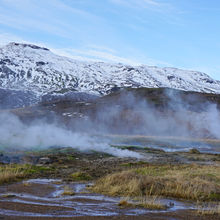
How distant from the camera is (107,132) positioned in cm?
9456

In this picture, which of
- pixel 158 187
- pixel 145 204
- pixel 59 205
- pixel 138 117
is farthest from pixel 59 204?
pixel 138 117

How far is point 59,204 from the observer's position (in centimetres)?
1452

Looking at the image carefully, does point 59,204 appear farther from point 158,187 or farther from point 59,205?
point 158,187

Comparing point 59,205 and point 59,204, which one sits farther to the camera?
point 59,204

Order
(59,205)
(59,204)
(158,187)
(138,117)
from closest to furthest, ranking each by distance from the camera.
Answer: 1. (59,205)
2. (59,204)
3. (158,187)
4. (138,117)

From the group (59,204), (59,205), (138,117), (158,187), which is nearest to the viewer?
(59,205)

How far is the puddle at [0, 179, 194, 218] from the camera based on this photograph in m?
12.9

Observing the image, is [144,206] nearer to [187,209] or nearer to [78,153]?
[187,209]

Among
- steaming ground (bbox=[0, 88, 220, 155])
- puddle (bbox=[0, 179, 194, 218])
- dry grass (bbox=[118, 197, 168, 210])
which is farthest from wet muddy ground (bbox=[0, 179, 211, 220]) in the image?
steaming ground (bbox=[0, 88, 220, 155])

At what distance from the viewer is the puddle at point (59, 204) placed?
42.4 ft

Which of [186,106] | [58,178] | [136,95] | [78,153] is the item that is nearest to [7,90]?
[136,95]

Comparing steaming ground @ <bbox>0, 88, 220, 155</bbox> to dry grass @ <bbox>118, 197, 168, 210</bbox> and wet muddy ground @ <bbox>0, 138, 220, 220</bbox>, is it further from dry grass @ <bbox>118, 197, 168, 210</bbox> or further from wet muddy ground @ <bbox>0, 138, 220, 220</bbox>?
dry grass @ <bbox>118, 197, 168, 210</bbox>

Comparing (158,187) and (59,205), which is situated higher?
(158,187)

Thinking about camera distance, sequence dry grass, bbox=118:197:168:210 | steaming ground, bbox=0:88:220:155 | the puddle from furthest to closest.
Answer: steaming ground, bbox=0:88:220:155
dry grass, bbox=118:197:168:210
the puddle
